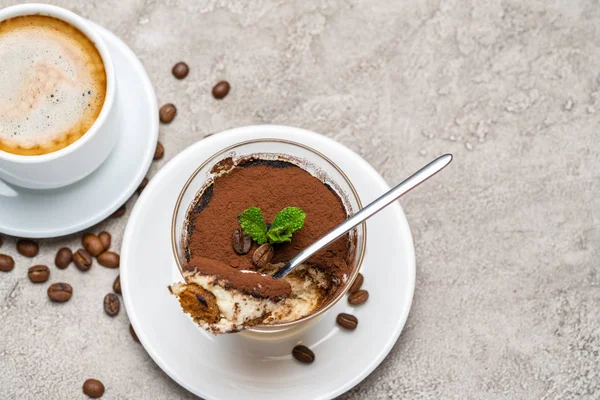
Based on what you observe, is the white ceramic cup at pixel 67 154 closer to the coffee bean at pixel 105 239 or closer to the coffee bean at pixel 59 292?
the coffee bean at pixel 105 239

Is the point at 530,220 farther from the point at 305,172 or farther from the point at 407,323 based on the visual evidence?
the point at 305,172

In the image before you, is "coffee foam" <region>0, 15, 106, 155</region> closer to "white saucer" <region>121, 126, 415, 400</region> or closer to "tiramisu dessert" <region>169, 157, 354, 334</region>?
"white saucer" <region>121, 126, 415, 400</region>

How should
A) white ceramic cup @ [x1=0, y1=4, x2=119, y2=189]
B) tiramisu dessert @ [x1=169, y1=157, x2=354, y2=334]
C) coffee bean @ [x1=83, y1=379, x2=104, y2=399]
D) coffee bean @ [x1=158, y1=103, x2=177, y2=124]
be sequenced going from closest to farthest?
tiramisu dessert @ [x1=169, y1=157, x2=354, y2=334]
white ceramic cup @ [x1=0, y1=4, x2=119, y2=189]
coffee bean @ [x1=83, y1=379, x2=104, y2=399]
coffee bean @ [x1=158, y1=103, x2=177, y2=124]

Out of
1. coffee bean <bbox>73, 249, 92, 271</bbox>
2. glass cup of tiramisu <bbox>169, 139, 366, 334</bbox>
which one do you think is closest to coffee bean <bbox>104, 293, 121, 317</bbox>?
coffee bean <bbox>73, 249, 92, 271</bbox>

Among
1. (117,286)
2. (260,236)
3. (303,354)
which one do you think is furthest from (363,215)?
(117,286)

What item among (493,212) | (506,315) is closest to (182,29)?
(493,212)

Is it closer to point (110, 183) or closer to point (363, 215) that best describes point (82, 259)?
point (110, 183)

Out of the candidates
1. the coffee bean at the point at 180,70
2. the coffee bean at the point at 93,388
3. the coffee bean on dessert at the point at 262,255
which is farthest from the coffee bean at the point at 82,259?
the coffee bean on dessert at the point at 262,255
